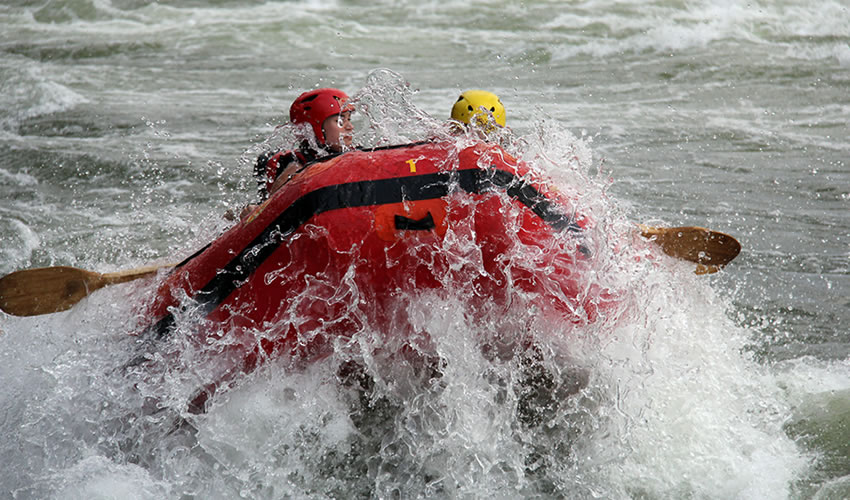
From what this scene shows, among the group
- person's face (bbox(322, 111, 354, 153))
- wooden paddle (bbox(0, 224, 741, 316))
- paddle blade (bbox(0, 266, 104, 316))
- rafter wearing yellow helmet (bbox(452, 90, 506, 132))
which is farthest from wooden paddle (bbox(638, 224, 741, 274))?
paddle blade (bbox(0, 266, 104, 316))

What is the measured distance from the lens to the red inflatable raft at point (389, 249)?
3.29 meters

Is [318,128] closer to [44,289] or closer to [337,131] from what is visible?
[337,131]

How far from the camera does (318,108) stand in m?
4.15

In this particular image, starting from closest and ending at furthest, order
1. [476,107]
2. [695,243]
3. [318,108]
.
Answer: [695,243] → [318,108] → [476,107]

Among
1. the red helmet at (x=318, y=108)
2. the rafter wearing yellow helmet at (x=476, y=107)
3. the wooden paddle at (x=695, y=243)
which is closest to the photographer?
the wooden paddle at (x=695, y=243)

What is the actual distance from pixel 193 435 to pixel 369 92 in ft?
5.81

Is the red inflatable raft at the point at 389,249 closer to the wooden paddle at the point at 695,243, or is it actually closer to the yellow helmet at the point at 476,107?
the wooden paddle at the point at 695,243

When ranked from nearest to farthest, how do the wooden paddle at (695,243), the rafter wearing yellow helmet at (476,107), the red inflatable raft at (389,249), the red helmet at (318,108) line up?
the red inflatable raft at (389,249) < the wooden paddle at (695,243) < the red helmet at (318,108) < the rafter wearing yellow helmet at (476,107)

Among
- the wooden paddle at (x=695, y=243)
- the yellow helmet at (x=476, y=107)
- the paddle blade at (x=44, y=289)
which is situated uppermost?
the yellow helmet at (x=476, y=107)

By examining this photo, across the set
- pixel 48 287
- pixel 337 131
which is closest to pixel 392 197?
pixel 337 131

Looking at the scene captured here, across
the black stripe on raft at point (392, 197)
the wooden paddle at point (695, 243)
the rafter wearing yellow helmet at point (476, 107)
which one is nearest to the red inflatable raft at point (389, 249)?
the black stripe on raft at point (392, 197)

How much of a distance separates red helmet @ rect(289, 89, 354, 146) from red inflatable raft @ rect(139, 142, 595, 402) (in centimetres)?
67

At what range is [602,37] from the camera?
1164 cm

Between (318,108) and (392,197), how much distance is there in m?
1.08
